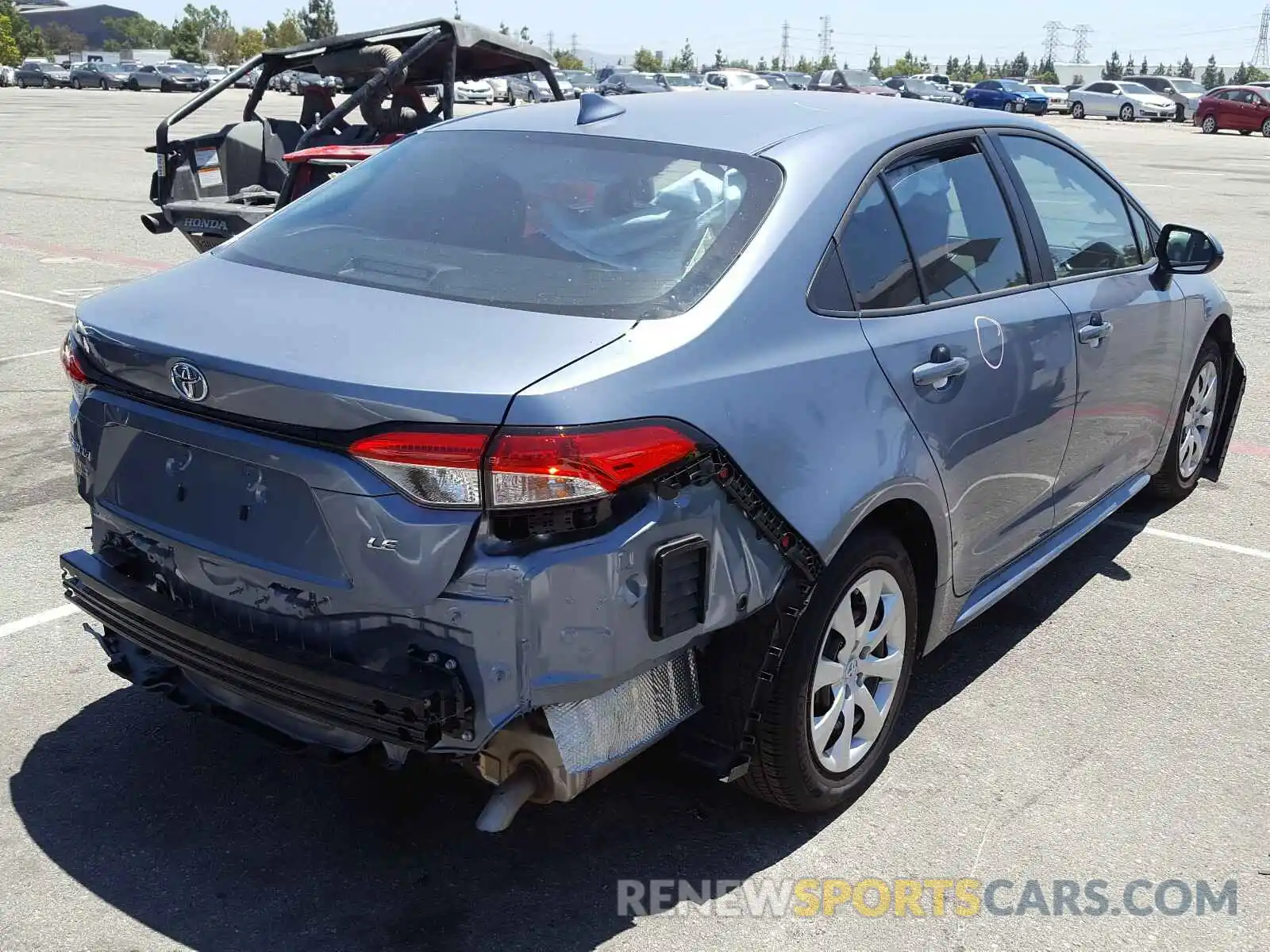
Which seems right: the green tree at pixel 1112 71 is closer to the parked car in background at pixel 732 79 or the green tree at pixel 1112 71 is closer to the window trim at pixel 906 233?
the parked car in background at pixel 732 79

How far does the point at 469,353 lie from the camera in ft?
8.76

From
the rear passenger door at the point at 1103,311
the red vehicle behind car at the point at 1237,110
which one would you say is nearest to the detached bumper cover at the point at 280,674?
the rear passenger door at the point at 1103,311

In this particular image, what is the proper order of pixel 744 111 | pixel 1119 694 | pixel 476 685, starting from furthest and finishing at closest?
pixel 1119 694
pixel 744 111
pixel 476 685

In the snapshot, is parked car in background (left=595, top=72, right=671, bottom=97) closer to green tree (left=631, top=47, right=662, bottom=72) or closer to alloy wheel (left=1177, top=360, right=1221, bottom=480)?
alloy wheel (left=1177, top=360, right=1221, bottom=480)

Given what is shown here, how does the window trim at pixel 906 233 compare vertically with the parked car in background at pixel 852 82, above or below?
above

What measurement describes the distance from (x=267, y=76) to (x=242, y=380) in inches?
375

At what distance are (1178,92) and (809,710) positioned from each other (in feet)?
189

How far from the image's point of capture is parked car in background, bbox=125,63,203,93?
6856cm

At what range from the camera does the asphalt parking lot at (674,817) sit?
2.96 m

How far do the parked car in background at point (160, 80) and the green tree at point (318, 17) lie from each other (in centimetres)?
5999

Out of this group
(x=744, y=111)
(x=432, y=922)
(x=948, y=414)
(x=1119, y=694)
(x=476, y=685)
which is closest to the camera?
(x=476, y=685)

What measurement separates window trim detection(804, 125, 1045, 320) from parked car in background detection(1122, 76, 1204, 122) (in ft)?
175

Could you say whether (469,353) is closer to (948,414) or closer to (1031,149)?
(948,414)

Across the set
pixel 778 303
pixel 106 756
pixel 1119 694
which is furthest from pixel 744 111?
pixel 106 756
